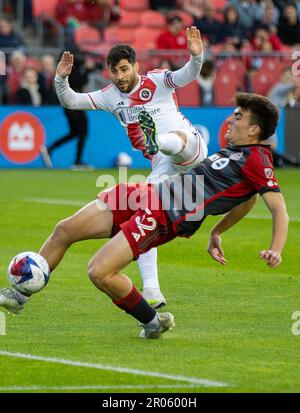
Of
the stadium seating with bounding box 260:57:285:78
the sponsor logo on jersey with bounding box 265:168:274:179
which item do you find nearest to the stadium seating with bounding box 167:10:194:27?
the stadium seating with bounding box 260:57:285:78

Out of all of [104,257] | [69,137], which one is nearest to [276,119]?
[104,257]

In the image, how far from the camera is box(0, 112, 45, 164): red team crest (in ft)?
79.7

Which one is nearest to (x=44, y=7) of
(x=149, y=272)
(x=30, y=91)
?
(x=30, y=91)

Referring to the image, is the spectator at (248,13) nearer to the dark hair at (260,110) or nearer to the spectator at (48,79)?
the spectator at (48,79)

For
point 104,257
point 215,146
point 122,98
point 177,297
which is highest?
point 122,98

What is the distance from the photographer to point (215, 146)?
2488cm

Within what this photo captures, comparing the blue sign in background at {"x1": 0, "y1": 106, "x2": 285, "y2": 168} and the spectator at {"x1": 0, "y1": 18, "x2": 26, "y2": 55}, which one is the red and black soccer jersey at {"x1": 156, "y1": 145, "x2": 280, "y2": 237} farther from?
the spectator at {"x1": 0, "y1": 18, "x2": 26, "y2": 55}

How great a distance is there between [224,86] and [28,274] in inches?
672

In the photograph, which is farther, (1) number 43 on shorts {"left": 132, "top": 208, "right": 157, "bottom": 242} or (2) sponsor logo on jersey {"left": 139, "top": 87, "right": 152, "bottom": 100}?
(2) sponsor logo on jersey {"left": 139, "top": 87, "right": 152, "bottom": 100}

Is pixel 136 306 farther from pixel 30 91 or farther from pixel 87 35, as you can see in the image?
pixel 87 35

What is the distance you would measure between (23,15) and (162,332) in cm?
2054

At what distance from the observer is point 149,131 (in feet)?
29.8

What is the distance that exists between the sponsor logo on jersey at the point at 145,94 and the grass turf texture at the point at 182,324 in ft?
5.96

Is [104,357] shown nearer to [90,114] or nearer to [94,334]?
[94,334]
